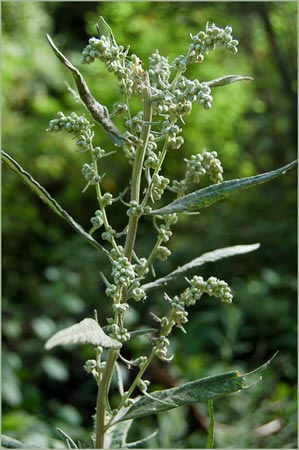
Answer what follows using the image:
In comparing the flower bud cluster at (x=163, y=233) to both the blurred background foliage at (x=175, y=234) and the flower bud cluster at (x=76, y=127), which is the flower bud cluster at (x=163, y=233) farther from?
the blurred background foliage at (x=175, y=234)

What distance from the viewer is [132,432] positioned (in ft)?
8.55

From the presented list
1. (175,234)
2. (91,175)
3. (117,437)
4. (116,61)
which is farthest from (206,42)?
(175,234)

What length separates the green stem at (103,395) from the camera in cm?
87

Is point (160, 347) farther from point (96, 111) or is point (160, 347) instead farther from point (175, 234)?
point (175, 234)

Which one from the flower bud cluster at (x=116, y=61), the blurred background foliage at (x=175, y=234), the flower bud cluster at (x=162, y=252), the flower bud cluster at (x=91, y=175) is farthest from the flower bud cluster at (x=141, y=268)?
the blurred background foliage at (x=175, y=234)

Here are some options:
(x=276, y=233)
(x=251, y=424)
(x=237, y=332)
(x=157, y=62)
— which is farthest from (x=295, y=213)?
(x=157, y=62)

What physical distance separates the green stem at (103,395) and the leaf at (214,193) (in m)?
0.21

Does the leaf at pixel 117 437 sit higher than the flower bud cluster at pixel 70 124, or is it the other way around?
the flower bud cluster at pixel 70 124

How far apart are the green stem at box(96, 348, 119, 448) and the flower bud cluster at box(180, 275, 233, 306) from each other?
0.44 ft

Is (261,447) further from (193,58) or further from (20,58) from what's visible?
(20,58)

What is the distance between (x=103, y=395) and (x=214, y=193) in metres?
0.32

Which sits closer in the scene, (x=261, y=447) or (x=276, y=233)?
(x=261, y=447)

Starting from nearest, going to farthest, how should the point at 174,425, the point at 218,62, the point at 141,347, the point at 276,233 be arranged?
the point at 174,425, the point at 141,347, the point at 276,233, the point at 218,62

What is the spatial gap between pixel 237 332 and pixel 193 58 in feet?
8.70
